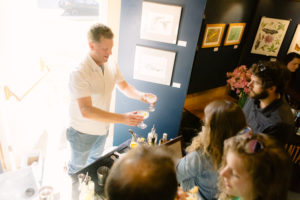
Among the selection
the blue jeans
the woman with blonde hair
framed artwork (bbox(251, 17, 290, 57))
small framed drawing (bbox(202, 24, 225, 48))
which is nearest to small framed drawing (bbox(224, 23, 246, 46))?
small framed drawing (bbox(202, 24, 225, 48))

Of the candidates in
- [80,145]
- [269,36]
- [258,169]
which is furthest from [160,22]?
[269,36]

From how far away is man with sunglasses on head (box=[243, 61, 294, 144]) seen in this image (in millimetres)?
1863

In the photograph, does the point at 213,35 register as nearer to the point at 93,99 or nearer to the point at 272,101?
the point at 272,101

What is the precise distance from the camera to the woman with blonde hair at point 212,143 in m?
1.34

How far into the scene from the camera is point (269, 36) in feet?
17.0

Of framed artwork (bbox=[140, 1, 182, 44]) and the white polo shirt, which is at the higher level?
framed artwork (bbox=[140, 1, 182, 44])

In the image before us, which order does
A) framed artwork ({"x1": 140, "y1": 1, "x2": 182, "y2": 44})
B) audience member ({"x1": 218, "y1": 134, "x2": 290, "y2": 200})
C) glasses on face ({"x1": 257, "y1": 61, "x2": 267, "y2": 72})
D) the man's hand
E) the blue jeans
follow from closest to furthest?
audience member ({"x1": 218, "y1": 134, "x2": 290, "y2": 200}) → glasses on face ({"x1": 257, "y1": 61, "x2": 267, "y2": 72}) → the blue jeans → the man's hand → framed artwork ({"x1": 140, "y1": 1, "x2": 182, "y2": 44})

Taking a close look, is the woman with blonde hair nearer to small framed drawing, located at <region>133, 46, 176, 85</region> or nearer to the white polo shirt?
the white polo shirt

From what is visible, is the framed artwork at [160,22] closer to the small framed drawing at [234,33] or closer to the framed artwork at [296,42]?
the small framed drawing at [234,33]

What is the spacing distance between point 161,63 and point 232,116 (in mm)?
1692

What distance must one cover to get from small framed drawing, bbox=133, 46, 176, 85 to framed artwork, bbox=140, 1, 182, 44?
17 cm

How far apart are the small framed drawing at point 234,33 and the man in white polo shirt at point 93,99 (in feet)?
12.5

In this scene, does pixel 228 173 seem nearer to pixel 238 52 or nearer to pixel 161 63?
pixel 161 63

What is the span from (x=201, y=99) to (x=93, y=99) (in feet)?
13.1
